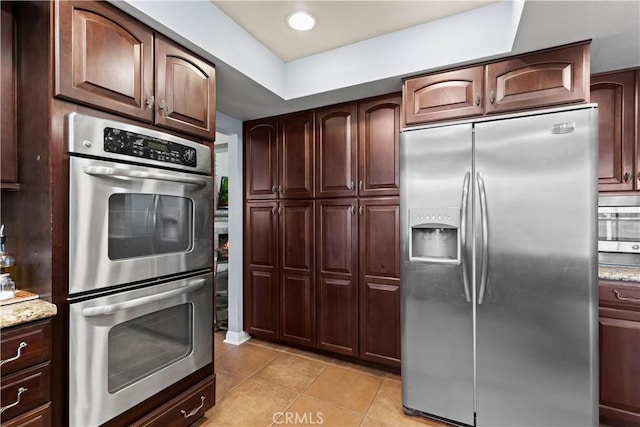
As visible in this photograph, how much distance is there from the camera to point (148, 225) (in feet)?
4.95

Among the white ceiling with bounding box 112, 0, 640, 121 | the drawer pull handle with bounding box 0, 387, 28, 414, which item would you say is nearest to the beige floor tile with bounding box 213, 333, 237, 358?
the drawer pull handle with bounding box 0, 387, 28, 414

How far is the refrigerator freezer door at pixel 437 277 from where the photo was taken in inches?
71.2

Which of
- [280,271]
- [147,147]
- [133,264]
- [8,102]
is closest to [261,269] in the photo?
[280,271]

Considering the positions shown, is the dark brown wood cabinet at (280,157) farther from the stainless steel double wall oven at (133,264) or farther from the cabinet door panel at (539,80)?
the cabinet door panel at (539,80)

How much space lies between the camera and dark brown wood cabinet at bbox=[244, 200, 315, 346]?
9.02ft

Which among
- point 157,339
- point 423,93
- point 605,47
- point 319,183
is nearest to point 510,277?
point 423,93

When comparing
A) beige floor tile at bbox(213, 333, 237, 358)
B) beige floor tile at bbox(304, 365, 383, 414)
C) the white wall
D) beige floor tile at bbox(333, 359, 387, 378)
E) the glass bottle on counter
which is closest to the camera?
the glass bottle on counter

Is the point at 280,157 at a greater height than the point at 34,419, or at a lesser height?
greater

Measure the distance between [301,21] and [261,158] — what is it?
1.30 metres

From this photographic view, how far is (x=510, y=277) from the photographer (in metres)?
1.71

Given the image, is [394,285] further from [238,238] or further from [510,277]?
[238,238]

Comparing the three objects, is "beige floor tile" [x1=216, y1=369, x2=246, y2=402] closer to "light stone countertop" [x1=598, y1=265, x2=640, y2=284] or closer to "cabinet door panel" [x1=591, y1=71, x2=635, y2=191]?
"light stone countertop" [x1=598, y1=265, x2=640, y2=284]

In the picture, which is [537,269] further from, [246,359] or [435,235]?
[246,359]

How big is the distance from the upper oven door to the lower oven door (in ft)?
0.33
